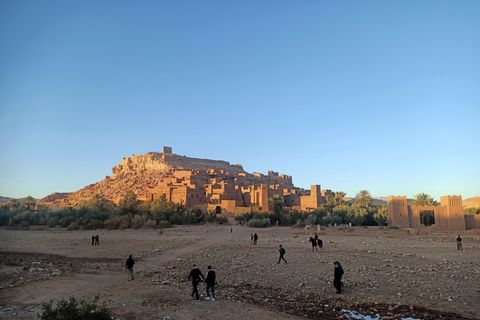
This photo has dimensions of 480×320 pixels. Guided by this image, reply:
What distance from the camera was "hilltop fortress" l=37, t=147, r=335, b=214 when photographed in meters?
53.9

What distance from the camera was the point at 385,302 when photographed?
889 centimetres

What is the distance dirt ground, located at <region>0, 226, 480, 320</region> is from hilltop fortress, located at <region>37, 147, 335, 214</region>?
1241 inches

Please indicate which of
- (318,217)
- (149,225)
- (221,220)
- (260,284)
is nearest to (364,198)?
(318,217)

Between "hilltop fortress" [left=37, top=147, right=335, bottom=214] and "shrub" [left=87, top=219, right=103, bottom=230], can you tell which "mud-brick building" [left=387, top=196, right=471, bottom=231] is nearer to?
"hilltop fortress" [left=37, top=147, right=335, bottom=214]

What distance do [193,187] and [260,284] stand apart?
4760 centimetres

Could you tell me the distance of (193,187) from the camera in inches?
2282

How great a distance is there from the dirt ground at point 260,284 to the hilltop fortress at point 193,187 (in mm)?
31530

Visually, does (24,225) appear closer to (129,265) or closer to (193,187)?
(193,187)

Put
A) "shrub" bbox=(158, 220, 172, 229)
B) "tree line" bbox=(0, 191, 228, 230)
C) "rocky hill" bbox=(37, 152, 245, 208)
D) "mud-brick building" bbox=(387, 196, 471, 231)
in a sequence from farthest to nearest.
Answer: "rocky hill" bbox=(37, 152, 245, 208) < "tree line" bbox=(0, 191, 228, 230) < "shrub" bbox=(158, 220, 172, 229) < "mud-brick building" bbox=(387, 196, 471, 231)

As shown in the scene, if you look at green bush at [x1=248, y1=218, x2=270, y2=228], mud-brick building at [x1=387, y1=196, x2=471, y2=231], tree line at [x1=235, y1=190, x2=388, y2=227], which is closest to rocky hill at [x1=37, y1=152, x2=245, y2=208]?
tree line at [x1=235, y1=190, x2=388, y2=227]

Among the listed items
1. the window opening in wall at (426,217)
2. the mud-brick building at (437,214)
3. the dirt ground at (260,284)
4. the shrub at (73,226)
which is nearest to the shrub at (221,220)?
the shrub at (73,226)

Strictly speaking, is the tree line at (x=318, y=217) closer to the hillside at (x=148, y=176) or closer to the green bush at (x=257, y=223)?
the green bush at (x=257, y=223)

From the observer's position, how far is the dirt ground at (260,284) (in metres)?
8.27

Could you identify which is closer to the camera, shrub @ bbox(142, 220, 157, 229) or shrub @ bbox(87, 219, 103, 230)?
shrub @ bbox(142, 220, 157, 229)
